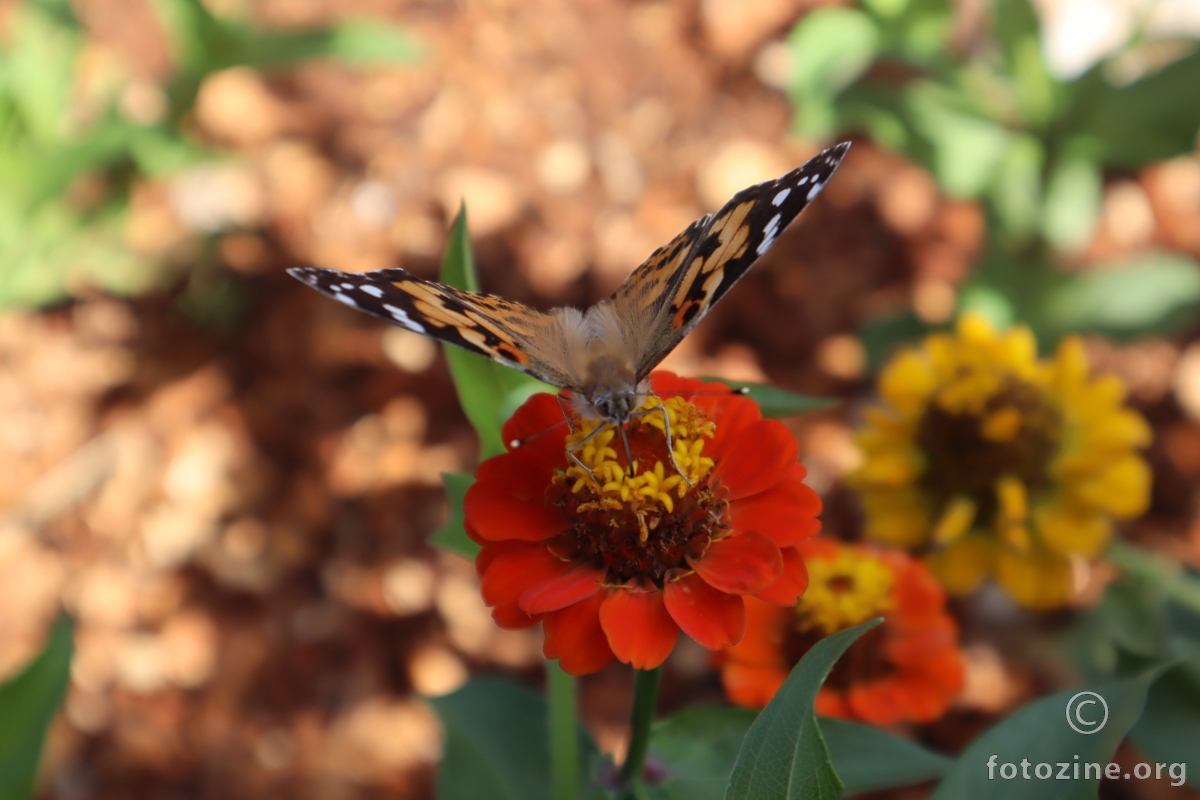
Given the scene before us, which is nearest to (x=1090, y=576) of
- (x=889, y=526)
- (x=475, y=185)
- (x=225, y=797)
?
(x=889, y=526)

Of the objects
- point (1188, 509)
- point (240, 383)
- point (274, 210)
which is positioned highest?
point (274, 210)

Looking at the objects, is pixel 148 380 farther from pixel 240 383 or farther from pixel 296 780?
pixel 296 780

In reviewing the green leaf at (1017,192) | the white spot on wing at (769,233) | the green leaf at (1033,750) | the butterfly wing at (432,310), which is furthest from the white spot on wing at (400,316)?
the green leaf at (1017,192)

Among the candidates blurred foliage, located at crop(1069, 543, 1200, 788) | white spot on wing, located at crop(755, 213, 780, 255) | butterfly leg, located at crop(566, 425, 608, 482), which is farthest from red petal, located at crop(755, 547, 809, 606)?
blurred foliage, located at crop(1069, 543, 1200, 788)

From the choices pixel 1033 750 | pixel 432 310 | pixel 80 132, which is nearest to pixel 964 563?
pixel 1033 750

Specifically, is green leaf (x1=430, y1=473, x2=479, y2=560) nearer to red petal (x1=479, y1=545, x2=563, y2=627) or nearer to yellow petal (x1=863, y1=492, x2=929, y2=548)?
red petal (x1=479, y1=545, x2=563, y2=627)

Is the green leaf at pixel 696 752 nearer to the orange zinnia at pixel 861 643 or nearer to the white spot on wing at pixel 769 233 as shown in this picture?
the orange zinnia at pixel 861 643
